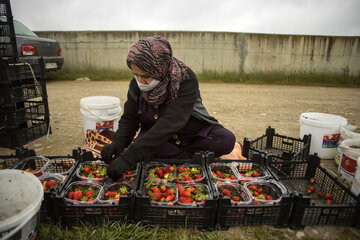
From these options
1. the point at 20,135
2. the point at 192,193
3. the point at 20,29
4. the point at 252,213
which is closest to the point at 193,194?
the point at 192,193

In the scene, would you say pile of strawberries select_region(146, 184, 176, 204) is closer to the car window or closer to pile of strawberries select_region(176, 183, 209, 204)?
pile of strawberries select_region(176, 183, 209, 204)

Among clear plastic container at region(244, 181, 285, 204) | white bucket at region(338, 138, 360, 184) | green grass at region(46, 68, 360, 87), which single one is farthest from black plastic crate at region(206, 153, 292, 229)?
green grass at region(46, 68, 360, 87)

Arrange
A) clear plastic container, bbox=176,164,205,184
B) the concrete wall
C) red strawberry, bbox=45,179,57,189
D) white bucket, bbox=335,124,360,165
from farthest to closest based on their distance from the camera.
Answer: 1. the concrete wall
2. white bucket, bbox=335,124,360,165
3. clear plastic container, bbox=176,164,205,184
4. red strawberry, bbox=45,179,57,189

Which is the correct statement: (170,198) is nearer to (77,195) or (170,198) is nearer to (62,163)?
(77,195)

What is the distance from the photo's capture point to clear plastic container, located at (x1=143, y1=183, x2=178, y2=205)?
5.28 ft

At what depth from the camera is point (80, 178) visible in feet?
6.03

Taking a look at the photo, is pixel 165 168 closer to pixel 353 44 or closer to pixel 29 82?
pixel 29 82

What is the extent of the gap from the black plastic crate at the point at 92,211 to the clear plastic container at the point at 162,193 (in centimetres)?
16

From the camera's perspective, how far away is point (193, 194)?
175 cm


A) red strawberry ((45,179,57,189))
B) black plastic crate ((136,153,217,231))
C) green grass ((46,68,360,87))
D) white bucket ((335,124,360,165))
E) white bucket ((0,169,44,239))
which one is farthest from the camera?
green grass ((46,68,360,87))

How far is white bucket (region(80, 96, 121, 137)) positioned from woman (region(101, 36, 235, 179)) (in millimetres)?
845

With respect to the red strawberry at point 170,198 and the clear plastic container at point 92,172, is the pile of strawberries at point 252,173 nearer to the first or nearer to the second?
the red strawberry at point 170,198

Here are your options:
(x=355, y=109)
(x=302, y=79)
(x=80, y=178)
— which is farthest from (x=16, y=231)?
(x=302, y=79)

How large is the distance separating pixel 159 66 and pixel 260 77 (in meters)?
8.85
